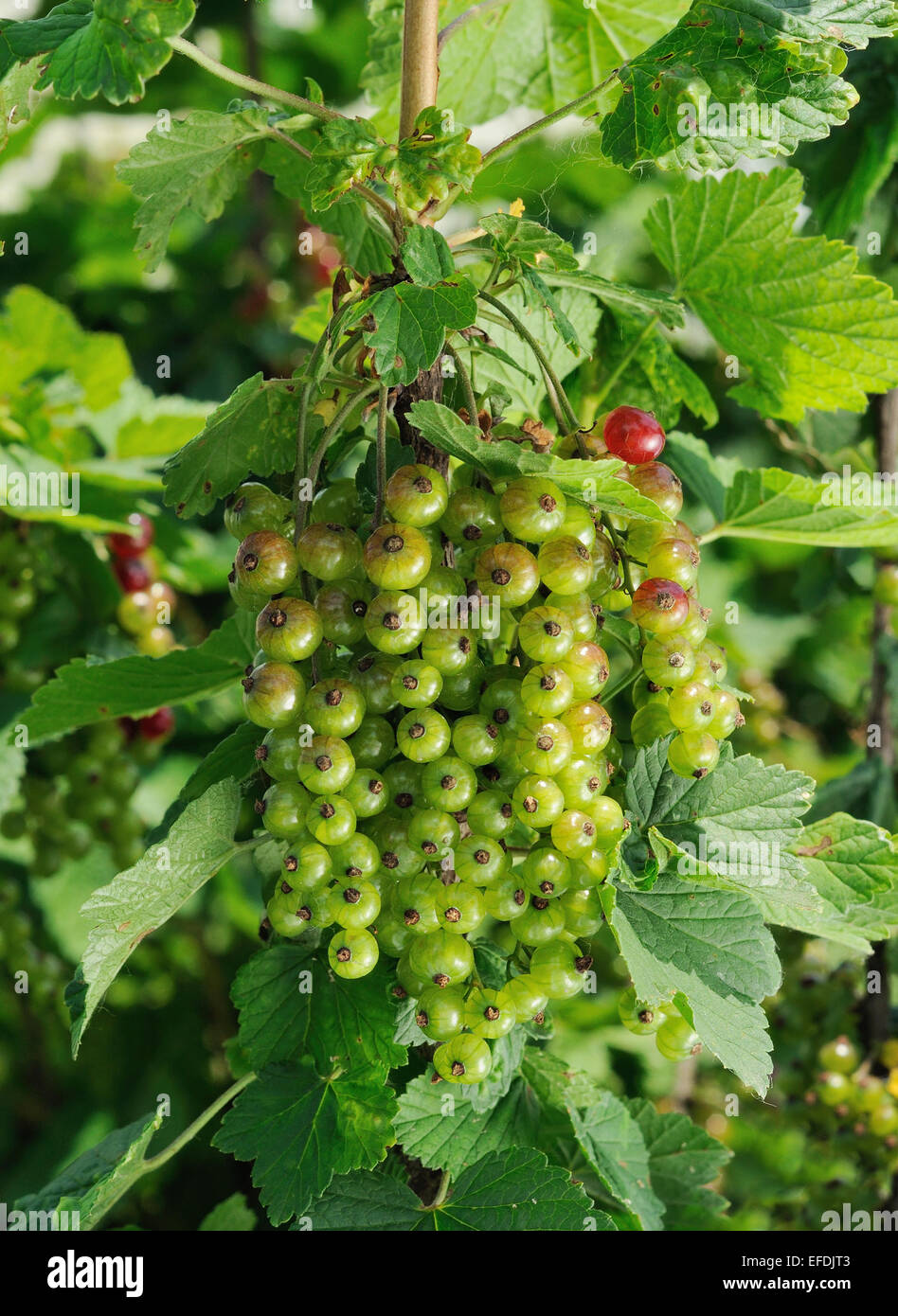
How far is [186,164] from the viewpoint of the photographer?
2.67 ft

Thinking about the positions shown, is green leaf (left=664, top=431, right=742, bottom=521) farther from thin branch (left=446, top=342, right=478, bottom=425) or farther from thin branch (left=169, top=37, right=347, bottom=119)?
thin branch (left=169, top=37, right=347, bottom=119)

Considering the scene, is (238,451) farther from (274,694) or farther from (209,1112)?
(209,1112)

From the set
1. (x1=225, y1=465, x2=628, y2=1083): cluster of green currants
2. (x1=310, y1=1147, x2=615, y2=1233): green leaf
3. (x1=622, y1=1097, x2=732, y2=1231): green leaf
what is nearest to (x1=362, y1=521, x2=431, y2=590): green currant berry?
(x1=225, y1=465, x2=628, y2=1083): cluster of green currants

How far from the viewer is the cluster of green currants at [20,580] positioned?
1376 mm

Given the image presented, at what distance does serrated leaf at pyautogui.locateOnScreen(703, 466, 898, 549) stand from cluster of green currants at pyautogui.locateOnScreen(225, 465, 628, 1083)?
232 millimetres

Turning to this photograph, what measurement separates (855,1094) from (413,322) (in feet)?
3.81

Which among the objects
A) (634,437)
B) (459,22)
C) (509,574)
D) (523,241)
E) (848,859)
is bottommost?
(848,859)

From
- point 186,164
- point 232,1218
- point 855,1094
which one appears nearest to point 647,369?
point 186,164

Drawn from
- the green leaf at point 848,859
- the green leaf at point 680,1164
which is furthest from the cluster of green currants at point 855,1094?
the green leaf at point 848,859

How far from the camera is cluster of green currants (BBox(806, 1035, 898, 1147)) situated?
4.57 ft

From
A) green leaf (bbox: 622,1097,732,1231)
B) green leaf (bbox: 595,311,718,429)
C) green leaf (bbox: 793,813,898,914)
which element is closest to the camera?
green leaf (bbox: 793,813,898,914)

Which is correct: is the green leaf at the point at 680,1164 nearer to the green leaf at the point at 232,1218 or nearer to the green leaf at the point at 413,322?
the green leaf at the point at 232,1218

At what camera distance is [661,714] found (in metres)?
0.77
